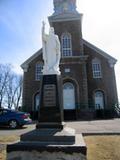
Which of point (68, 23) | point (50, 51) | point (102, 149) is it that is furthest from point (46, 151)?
point (68, 23)

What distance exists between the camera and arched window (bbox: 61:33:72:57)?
26.8m

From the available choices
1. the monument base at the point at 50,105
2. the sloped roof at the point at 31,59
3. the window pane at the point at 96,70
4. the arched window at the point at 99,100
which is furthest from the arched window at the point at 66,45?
the monument base at the point at 50,105

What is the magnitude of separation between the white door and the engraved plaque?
18024 millimetres

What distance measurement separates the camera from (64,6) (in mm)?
29078

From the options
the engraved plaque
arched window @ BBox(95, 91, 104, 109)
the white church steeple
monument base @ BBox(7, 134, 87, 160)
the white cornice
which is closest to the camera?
monument base @ BBox(7, 134, 87, 160)

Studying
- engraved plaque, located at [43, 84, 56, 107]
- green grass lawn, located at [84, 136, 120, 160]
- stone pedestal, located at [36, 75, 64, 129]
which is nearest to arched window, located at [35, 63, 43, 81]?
green grass lawn, located at [84, 136, 120, 160]

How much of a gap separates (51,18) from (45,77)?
21771mm

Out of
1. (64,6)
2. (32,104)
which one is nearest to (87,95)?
(32,104)

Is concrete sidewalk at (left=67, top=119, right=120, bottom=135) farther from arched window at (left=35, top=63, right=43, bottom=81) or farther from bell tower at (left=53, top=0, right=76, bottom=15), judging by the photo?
bell tower at (left=53, top=0, right=76, bottom=15)

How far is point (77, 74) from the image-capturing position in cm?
2561

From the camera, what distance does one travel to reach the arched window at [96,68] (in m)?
26.8

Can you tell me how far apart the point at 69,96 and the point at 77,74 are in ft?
9.70

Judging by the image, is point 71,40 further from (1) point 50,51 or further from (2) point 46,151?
(2) point 46,151

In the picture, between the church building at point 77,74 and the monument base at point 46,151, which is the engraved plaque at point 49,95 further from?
the church building at point 77,74
